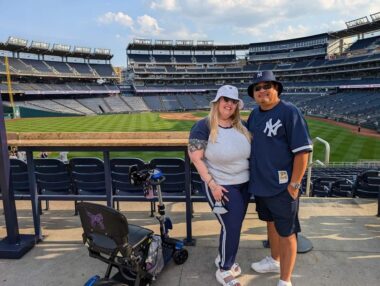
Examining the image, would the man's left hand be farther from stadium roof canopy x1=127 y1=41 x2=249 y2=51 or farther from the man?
stadium roof canopy x1=127 y1=41 x2=249 y2=51

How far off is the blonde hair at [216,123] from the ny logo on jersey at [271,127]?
23cm

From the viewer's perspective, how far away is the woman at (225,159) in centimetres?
321

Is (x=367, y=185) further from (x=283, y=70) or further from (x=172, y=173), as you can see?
(x=283, y=70)

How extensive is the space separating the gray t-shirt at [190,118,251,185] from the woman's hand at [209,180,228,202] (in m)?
0.08

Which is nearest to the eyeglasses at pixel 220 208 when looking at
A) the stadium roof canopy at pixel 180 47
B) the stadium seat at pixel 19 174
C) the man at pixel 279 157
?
the man at pixel 279 157

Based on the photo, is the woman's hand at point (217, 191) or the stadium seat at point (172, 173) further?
the stadium seat at point (172, 173)

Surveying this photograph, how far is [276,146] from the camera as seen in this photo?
10.2 ft

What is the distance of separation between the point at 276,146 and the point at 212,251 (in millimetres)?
1813

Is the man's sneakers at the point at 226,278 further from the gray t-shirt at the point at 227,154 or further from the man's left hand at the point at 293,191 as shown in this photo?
the man's left hand at the point at 293,191

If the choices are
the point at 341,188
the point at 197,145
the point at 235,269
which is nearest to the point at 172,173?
the point at 197,145

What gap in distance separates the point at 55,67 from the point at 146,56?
30.7 meters

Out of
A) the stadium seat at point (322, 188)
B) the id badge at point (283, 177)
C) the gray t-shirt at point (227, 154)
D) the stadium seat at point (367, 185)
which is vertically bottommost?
the stadium seat at point (322, 188)

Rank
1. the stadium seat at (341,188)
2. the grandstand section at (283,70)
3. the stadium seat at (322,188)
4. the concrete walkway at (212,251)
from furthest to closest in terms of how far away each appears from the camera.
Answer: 1. the grandstand section at (283,70)
2. the stadium seat at (322,188)
3. the stadium seat at (341,188)
4. the concrete walkway at (212,251)

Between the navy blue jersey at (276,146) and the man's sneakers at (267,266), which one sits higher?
the navy blue jersey at (276,146)
